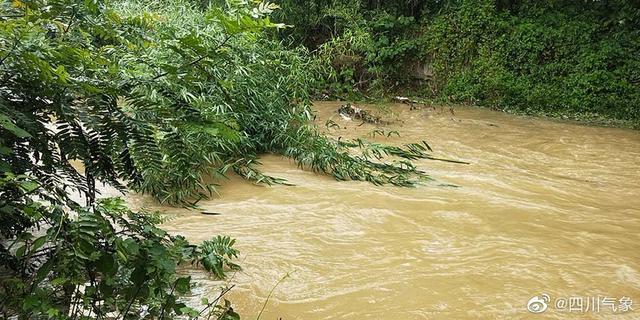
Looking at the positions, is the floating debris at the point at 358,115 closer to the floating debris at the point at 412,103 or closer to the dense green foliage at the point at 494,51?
the dense green foliage at the point at 494,51

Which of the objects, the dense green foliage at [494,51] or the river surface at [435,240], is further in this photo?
the dense green foliage at [494,51]

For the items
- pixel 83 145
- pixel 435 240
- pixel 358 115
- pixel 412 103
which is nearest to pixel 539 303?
pixel 435 240

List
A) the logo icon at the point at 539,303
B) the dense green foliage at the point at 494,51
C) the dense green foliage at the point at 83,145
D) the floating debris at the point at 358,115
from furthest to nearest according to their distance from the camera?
the dense green foliage at the point at 494,51, the floating debris at the point at 358,115, the logo icon at the point at 539,303, the dense green foliage at the point at 83,145

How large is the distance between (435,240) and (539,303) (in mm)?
943

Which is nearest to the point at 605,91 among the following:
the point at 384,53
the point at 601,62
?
the point at 601,62

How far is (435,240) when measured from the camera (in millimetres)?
3377

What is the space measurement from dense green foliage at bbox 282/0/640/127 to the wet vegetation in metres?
0.03

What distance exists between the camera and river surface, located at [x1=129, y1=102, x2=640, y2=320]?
2.47m

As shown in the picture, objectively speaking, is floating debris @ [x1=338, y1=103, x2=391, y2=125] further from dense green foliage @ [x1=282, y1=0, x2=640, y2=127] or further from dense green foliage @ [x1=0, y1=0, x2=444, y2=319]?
dense green foliage @ [x1=0, y1=0, x2=444, y2=319]

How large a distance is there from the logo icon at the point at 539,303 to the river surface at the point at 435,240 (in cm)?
3

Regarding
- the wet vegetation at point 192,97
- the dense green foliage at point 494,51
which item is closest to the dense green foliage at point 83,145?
the wet vegetation at point 192,97

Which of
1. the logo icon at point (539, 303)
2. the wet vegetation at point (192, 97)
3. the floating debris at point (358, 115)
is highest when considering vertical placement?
the wet vegetation at point (192, 97)

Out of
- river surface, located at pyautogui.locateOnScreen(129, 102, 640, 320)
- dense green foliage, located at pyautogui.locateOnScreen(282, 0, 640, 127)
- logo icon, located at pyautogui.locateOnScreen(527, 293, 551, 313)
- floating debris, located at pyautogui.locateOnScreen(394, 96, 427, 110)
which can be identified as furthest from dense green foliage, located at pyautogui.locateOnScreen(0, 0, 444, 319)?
floating debris, located at pyautogui.locateOnScreen(394, 96, 427, 110)

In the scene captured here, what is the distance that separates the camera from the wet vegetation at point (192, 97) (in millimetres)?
1525
